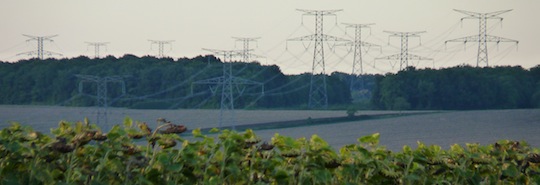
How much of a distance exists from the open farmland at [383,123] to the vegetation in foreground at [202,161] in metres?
15.6

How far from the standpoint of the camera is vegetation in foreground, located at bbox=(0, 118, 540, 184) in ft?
14.8

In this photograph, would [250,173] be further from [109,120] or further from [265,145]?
[109,120]

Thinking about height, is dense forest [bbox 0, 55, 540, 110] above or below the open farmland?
above

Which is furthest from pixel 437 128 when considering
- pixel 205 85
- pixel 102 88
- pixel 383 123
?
pixel 102 88

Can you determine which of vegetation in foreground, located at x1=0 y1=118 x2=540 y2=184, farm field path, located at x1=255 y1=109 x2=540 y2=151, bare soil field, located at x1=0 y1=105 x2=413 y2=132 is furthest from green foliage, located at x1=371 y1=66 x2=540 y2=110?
vegetation in foreground, located at x1=0 y1=118 x2=540 y2=184

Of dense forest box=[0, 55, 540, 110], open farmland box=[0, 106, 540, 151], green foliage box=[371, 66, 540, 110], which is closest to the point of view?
open farmland box=[0, 106, 540, 151]

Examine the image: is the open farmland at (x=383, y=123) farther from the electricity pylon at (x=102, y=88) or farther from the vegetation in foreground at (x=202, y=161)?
the vegetation in foreground at (x=202, y=161)

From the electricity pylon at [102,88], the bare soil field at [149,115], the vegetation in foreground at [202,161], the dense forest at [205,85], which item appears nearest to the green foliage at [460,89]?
the dense forest at [205,85]

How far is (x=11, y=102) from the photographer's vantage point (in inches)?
1339

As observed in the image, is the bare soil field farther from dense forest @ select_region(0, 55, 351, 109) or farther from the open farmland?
dense forest @ select_region(0, 55, 351, 109)

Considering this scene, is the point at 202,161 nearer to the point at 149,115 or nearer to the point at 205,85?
the point at 149,115

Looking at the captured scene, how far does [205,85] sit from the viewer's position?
1442 inches

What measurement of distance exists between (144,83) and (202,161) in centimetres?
3086

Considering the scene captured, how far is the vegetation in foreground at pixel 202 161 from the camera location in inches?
178
